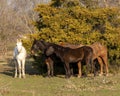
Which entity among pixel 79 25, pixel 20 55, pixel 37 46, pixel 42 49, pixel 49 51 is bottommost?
pixel 20 55

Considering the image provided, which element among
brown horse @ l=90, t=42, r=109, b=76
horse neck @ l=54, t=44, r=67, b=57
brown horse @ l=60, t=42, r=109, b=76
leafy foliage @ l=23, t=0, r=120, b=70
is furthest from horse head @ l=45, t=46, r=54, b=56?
brown horse @ l=90, t=42, r=109, b=76

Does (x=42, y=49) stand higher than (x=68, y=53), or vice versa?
(x=42, y=49)

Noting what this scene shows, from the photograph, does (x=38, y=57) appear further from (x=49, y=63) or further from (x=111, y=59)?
(x=111, y=59)

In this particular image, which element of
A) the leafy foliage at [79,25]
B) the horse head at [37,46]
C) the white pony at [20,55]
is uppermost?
the leafy foliage at [79,25]

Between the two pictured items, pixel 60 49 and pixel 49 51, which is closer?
pixel 60 49

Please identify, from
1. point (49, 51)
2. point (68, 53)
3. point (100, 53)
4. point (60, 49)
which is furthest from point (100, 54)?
point (49, 51)

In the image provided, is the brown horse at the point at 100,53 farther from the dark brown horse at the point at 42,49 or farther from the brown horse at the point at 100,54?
the dark brown horse at the point at 42,49

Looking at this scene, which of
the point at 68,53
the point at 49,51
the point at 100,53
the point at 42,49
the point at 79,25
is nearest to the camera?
the point at 68,53

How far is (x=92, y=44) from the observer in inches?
769

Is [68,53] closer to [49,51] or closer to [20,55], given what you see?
[49,51]

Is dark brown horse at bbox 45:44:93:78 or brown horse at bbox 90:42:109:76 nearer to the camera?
dark brown horse at bbox 45:44:93:78

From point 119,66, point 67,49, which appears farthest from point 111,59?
point 67,49

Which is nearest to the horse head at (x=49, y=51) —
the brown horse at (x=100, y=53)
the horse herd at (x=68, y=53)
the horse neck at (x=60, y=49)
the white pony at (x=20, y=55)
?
the horse herd at (x=68, y=53)

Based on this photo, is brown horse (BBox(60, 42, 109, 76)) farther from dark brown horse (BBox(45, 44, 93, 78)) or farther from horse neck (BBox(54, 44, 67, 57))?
horse neck (BBox(54, 44, 67, 57))
